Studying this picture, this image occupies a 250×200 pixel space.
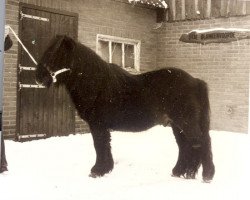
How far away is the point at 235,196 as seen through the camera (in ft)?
9.16

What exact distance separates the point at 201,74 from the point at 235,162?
0.82 meters

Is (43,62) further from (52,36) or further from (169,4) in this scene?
(169,4)

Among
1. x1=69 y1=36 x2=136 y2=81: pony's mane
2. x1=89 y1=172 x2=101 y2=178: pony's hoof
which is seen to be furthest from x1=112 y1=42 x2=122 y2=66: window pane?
x1=89 y1=172 x2=101 y2=178: pony's hoof

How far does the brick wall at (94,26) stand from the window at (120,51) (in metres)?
0.06

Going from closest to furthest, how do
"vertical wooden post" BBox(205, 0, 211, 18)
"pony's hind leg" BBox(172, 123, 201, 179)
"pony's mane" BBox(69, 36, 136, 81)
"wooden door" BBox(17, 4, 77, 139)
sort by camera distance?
"vertical wooden post" BBox(205, 0, 211, 18)
"wooden door" BBox(17, 4, 77, 139)
"pony's mane" BBox(69, 36, 136, 81)
"pony's hind leg" BBox(172, 123, 201, 179)

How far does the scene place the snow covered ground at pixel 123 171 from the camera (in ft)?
9.81

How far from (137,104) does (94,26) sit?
32.5 inches

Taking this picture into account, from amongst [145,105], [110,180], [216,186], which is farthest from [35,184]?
[216,186]

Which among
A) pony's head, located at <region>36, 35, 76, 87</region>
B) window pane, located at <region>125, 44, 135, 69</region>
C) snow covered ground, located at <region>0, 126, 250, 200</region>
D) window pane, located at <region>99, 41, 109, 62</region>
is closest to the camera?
snow covered ground, located at <region>0, 126, 250, 200</region>

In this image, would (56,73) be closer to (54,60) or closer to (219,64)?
(54,60)

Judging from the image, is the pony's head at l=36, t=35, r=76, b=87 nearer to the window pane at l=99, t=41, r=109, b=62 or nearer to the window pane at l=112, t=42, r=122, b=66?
the window pane at l=99, t=41, r=109, b=62

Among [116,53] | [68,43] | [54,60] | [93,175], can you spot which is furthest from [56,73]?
[116,53]

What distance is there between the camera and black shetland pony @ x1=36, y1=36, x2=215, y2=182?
139 inches

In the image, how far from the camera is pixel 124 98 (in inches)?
145
